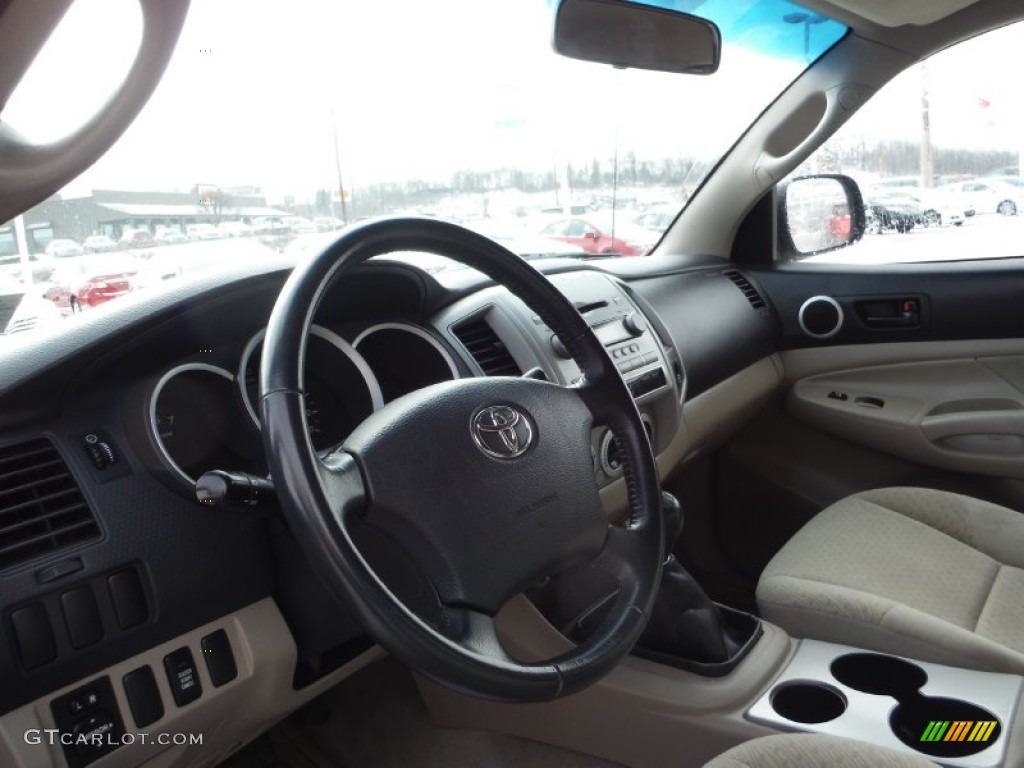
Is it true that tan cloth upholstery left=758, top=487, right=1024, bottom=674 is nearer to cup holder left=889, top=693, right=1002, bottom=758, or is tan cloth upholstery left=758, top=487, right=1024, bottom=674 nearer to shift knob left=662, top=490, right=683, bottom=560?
cup holder left=889, top=693, right=1002, bottom=758

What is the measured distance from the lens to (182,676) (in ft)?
4.48

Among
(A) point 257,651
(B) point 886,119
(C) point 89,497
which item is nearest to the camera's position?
(C) point 89,497

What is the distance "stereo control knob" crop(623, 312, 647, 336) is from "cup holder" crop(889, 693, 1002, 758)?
102cm

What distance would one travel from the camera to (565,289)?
2.29m

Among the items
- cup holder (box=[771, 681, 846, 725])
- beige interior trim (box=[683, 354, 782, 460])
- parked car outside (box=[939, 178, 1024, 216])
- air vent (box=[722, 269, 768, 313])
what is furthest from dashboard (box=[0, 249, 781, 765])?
parked car outside (box=[939, 178, 1024, 216])

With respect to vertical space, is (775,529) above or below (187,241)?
below

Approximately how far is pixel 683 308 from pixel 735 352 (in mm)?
240

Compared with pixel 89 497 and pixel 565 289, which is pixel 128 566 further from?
pixel 565 289

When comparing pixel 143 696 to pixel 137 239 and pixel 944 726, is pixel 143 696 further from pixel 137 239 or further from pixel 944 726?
pixel 944 726

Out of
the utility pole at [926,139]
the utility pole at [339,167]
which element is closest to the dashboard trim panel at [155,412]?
the utility pole at [339,167]

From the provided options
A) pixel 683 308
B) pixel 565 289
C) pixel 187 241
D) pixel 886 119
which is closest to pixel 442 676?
pixel 187 241

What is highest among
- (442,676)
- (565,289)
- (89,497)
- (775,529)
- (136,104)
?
(136,104)

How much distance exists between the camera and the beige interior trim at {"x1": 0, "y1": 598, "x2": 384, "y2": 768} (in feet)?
3.95

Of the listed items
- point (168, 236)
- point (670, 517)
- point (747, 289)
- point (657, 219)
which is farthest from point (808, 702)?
point (657, 219)
